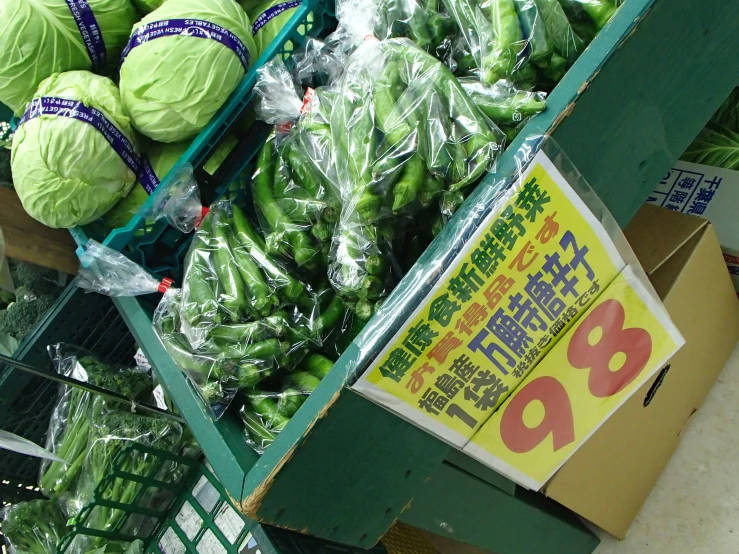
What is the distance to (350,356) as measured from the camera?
0.69 m

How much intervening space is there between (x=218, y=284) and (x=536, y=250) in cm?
53

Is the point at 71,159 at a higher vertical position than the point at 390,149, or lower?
lower

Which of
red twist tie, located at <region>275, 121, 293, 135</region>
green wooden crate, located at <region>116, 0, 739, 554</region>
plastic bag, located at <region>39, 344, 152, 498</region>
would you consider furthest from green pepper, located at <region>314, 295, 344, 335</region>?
plastic bag, located at <region>39, 344, 152, 498</region>

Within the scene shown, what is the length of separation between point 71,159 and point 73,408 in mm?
991

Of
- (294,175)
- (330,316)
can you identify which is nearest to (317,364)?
(330,316)

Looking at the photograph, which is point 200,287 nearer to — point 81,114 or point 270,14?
point 81,114

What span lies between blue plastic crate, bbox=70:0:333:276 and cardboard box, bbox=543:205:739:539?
84cm

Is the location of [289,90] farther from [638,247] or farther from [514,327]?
[638,247]

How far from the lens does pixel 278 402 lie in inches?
34.8

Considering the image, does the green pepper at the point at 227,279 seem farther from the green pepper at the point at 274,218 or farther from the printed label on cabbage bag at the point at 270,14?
the printed label on cabbage bag at the point at 270,14

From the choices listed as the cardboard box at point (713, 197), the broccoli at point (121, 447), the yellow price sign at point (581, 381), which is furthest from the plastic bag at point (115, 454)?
the cardboard box at point (713, 197)

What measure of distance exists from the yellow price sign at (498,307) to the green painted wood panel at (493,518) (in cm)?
23

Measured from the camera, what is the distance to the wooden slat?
128 cm

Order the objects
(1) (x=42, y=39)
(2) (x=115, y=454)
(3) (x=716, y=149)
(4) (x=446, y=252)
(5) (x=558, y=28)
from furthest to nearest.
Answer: (2) (x=115, y=454) → (3) (x=716, y=149) → (1) (x=42, y=39) → (5) (x=558, y=28) → (4) (x=446, y=252)
